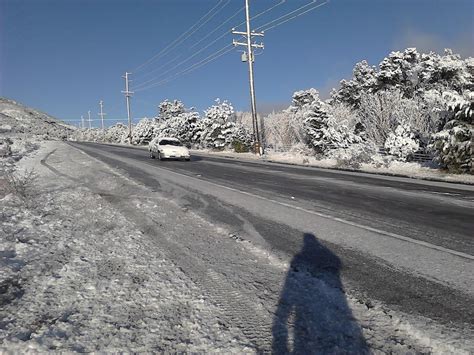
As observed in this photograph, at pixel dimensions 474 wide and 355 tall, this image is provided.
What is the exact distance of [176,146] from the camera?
24688 mm

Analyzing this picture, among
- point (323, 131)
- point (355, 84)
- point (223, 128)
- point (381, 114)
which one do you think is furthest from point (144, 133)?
point (381, 114)

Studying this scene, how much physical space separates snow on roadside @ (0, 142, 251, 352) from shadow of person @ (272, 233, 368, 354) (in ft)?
1.40

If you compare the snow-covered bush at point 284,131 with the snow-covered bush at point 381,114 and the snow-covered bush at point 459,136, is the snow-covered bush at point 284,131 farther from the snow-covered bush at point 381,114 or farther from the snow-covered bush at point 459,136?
the snow-covered bush at point 459,136

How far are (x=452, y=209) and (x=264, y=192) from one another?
15.4ft

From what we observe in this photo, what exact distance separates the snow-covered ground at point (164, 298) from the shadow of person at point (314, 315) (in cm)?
2

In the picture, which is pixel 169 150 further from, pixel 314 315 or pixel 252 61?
pixel 314 315

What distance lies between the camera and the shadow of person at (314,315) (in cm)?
283

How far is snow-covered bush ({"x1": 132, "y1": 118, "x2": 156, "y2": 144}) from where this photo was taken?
2756 inches

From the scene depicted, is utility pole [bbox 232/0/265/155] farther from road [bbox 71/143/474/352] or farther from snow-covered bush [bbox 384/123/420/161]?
road [bbox 71/143/474/352]

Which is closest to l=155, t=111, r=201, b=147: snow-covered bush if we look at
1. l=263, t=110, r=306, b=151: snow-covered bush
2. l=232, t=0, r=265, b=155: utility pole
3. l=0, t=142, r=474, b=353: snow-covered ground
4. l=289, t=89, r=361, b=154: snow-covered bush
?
l=263, t=110, r=306, b=151: snow-covered bush

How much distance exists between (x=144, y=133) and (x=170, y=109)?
7.10 metres

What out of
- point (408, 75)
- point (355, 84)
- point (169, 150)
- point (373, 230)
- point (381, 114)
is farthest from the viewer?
point (355, 84)

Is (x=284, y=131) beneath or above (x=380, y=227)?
above

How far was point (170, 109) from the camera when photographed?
72875 millimetres
